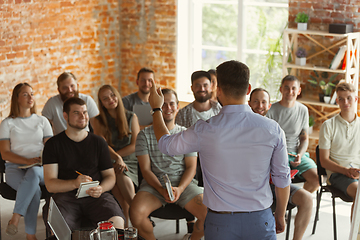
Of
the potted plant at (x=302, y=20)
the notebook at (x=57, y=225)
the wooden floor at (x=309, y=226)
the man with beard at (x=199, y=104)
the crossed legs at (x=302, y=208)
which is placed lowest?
the wooden floor at (x=309, y=226)

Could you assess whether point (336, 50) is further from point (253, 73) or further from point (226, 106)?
point (226, 106)

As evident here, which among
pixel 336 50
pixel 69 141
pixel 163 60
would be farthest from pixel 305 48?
pixel 69 141

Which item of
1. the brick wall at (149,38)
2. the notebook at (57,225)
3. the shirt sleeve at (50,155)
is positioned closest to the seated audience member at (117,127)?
the shirt sleeve at (50,155)

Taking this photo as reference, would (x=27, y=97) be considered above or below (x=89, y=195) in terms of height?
above

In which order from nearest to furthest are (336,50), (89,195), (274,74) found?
(89,195) → (336,50) → (274,74)

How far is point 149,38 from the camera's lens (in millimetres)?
6676

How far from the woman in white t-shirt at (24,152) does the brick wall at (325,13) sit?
344 centimetres

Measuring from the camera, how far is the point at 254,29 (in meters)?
6.13

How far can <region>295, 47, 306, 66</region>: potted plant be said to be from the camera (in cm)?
531

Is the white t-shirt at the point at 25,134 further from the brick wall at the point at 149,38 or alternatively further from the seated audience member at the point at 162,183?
the brick wall at the point at 149,38

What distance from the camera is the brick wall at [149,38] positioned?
650 cm

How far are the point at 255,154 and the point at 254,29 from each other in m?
4.43

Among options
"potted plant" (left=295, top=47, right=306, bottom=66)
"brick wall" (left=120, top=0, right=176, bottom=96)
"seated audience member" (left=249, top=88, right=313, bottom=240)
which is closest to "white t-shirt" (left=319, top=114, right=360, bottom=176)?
"seated audience member" (left=249, top=88, right=313, bottom=240)

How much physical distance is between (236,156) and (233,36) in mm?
4599
